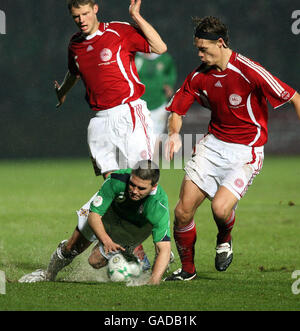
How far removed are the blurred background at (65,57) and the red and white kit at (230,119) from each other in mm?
15840

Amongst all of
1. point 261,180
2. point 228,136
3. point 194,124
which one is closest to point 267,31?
point 194,124

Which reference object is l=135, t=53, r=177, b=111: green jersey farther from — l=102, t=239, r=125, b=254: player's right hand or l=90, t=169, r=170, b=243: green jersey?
l=102, t=239, r=125, b=254: player's right hand

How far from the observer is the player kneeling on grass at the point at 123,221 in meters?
5.92

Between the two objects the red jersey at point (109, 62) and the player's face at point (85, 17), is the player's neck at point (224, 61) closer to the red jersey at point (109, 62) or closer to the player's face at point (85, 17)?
the red jersey at point (109, 62)

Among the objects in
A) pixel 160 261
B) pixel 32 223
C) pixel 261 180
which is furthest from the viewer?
pixel 261 180

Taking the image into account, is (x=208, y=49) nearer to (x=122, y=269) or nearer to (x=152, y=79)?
(x=122, y=269)

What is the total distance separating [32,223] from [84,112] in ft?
44.3

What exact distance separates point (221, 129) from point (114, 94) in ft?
3.43

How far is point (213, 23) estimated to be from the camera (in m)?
6.60

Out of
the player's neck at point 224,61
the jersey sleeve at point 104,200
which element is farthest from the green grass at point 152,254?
the player's neck at point 224,61

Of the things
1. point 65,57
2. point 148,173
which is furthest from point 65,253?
point 65,57
